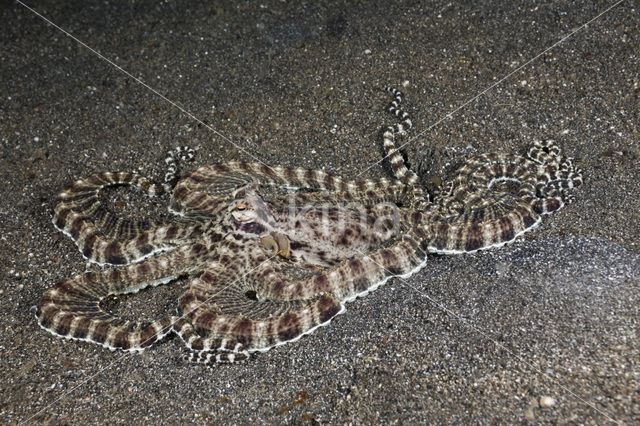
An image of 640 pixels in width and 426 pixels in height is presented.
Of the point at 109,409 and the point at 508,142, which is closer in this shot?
the point at 109,409

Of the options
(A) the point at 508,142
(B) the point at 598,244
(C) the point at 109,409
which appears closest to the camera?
(C) the point at 109,409

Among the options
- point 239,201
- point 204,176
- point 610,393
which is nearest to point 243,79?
point 204,176

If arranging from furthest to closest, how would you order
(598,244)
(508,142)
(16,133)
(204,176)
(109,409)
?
(16,133)
(508,142)
(204,176)
(598,244)
(109,409)

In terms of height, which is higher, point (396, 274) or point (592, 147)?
point (592, 147)

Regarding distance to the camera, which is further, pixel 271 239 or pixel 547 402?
pixel 271 239

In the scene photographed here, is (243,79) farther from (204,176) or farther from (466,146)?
(466,146)

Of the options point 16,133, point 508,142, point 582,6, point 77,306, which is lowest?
point 77,306

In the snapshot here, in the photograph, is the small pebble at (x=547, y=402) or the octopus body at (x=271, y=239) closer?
the small pebble at (x=547, y=402)

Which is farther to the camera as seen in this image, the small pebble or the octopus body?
the octopus body
